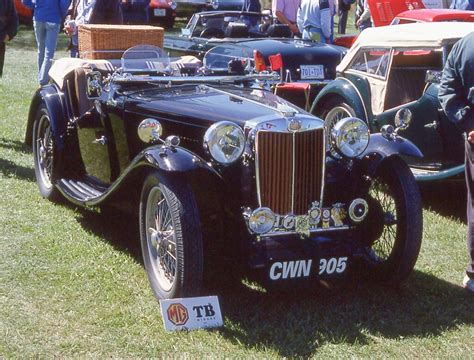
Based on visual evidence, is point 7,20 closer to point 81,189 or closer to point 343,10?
point 81,189

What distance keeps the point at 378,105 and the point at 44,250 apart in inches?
124

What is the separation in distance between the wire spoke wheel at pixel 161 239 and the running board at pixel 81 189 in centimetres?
81

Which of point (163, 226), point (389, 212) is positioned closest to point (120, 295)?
point (163, 226)

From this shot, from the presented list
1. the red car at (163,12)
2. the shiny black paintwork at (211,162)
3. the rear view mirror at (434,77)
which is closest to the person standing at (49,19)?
the shiny black paintwork at (211,162)

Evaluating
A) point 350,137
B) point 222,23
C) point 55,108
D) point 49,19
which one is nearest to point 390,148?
point 350,137

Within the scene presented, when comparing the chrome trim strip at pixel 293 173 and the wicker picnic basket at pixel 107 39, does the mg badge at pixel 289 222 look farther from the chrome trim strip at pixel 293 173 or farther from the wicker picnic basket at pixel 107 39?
the wicker picnic basket at pixel 107 39

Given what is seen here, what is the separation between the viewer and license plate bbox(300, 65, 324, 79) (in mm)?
8969

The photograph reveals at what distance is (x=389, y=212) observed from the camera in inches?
180

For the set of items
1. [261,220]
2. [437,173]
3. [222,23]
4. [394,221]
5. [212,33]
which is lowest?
[437,173]

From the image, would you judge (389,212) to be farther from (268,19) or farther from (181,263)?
(268,19)

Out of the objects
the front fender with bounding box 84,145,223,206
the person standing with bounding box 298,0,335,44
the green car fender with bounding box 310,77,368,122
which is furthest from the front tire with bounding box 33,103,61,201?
the person standing with bounding box 298,0,335,44

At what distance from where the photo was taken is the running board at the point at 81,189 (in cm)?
536

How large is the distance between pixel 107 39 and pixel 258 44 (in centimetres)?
324

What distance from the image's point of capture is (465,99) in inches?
182
